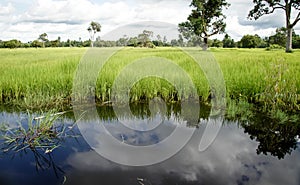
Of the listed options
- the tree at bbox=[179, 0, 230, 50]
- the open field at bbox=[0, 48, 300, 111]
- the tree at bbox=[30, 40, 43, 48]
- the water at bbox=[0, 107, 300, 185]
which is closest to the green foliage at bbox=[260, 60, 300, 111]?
the open field at bbox=[0, 48, 300, 111]

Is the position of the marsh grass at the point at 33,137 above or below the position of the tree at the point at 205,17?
below

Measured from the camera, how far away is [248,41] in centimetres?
4356

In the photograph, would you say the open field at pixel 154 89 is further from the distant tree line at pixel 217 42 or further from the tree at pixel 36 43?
the tree at pixel 36 43

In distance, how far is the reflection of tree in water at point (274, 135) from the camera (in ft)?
9.48

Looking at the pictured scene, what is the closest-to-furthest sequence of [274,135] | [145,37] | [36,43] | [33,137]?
→ 1. [33,137]
2. [274,135]
3. [145,37]
4. [36,43]

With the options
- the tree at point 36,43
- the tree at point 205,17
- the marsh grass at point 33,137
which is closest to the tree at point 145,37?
the marsh grass at point 33,137

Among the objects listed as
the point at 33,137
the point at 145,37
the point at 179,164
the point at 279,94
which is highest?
the point at 145,37

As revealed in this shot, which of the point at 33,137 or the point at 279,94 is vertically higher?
the point at 279,94

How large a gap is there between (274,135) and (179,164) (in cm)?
151

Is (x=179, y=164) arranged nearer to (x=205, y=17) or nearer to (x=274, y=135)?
(x=274, y=135)

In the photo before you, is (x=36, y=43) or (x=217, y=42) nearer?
(x=217, y=42)

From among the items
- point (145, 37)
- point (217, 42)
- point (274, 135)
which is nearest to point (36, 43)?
point (217, 42)

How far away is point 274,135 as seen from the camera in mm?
3279

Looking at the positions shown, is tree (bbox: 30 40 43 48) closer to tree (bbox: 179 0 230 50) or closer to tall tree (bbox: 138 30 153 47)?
tree (bbox: 179 0 230 50)
